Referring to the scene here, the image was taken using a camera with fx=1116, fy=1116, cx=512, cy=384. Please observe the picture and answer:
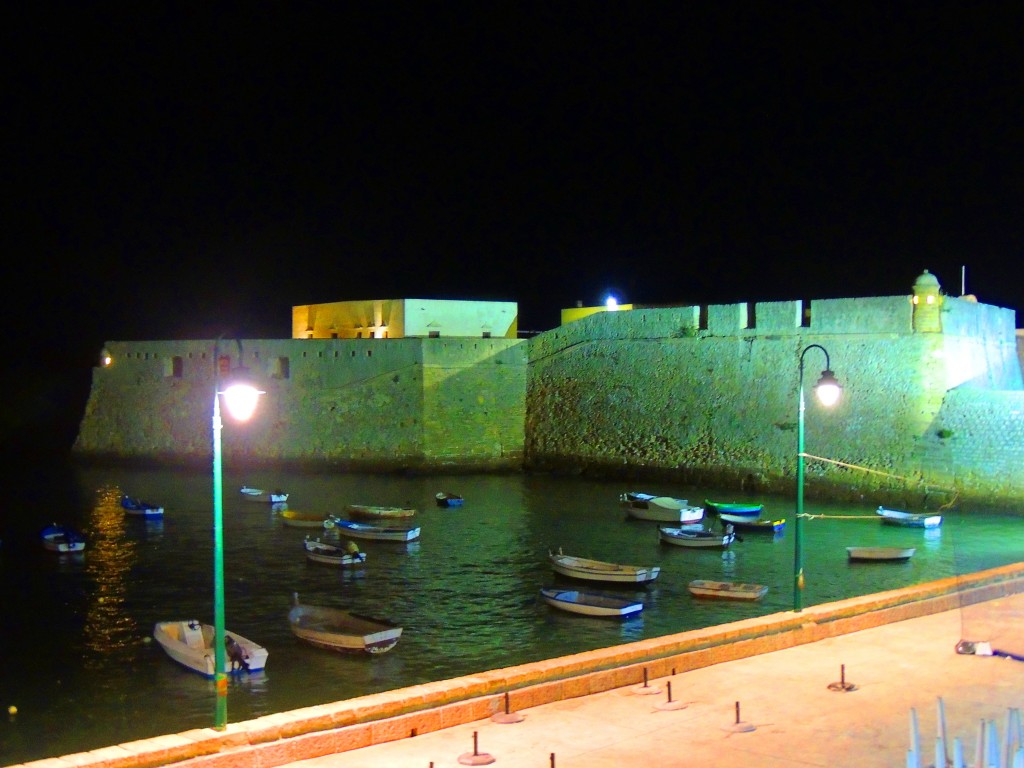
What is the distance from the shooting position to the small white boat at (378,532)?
18438 mm

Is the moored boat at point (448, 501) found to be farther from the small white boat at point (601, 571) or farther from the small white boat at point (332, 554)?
the small white boat at point (601, 571)

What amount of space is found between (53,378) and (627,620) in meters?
37.0

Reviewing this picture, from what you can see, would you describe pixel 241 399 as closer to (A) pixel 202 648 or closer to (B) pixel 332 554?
(A) pixel 202 648

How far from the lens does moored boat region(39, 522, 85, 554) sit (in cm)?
1764

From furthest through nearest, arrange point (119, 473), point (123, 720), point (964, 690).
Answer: point (119, 473) → point (123, 720) → point (964, 690)

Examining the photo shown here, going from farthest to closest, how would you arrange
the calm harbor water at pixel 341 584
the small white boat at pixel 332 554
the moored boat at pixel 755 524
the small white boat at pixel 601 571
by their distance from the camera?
A: the moored boat at pixel 755 524 → the small white boat at pixel 332 554 → the small white boat at pixel 601 571 → the calm harbor water at pixel 341 584

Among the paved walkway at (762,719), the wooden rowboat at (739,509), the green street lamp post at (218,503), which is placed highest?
the green street lamp post at (218,503)

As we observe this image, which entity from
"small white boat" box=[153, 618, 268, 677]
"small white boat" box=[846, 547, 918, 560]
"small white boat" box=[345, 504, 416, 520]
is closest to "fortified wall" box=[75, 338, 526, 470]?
"small white boat" box=[345, 504, 416, 520]

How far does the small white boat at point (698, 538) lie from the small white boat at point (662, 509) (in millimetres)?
1837

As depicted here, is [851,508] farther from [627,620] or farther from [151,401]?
[151,401]

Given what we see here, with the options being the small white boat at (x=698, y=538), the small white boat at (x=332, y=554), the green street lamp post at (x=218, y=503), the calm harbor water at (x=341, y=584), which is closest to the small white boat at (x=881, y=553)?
the calm harbor water at (x=341, y=584)

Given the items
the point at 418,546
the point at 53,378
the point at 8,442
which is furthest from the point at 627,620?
the point at 53,378

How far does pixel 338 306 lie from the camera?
110 feet

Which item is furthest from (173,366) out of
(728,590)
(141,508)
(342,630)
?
(728,590)
